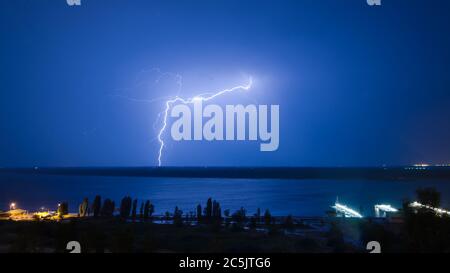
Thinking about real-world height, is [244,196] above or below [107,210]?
below

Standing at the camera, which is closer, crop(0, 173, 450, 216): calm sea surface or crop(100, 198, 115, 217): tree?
crop(100, 198, 115, 217): tree

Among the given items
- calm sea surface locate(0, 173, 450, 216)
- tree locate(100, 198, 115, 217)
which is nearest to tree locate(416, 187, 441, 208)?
calm sea surface locate(0, 173, 450, 216)

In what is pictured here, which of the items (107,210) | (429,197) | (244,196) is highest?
(429,197)

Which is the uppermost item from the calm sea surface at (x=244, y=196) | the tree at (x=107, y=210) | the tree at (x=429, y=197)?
the tree at (x=429, y=197)

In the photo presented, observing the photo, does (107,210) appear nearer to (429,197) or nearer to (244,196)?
(429,197)

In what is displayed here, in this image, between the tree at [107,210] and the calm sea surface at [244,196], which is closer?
the tree at [107,210]

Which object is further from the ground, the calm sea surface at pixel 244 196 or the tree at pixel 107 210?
the tree at pixel 107 210

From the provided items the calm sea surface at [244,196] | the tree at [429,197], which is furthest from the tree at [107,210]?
the tree at [429,197]

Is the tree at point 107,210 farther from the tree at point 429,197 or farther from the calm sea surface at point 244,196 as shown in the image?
the tree at point 429,197

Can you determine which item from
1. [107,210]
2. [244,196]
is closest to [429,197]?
[107,210]

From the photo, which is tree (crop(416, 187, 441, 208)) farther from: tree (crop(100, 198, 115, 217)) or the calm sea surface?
tree (crop(100, 198, 115, 217))

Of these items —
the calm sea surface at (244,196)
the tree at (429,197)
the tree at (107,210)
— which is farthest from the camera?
the calm sea surface at (244,196)

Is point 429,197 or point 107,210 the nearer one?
point 429,197
